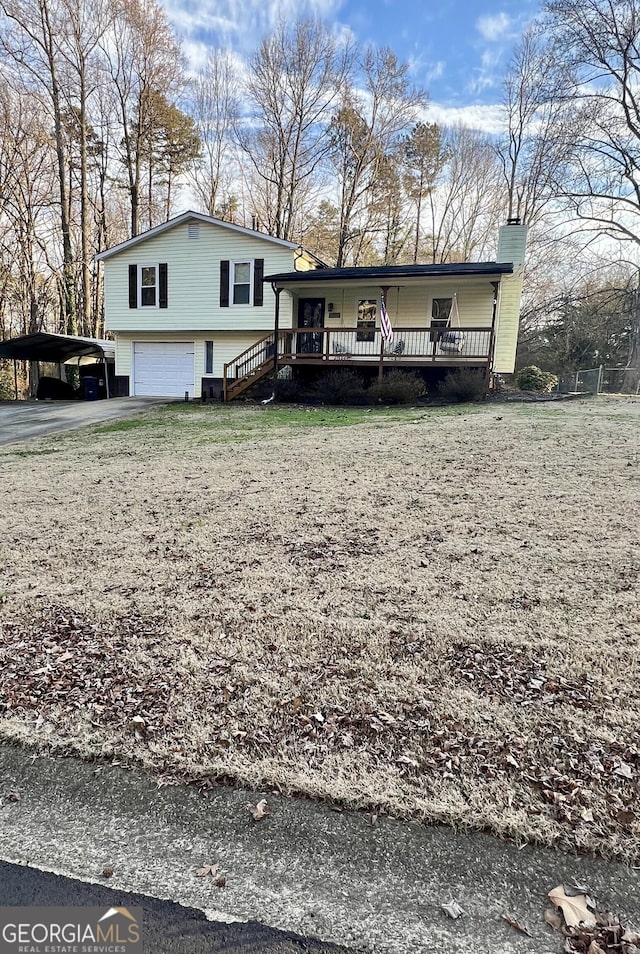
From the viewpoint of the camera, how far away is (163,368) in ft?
64.7

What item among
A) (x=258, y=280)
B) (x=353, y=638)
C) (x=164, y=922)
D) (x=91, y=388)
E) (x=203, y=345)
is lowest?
(x=164, y=922)

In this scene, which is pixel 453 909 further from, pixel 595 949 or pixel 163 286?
pixel 163 286

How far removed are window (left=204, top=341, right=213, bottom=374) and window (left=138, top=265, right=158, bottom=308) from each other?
246cm

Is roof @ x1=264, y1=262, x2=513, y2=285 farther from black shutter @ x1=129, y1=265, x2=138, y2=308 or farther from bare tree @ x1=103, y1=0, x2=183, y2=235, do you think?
bare tree @ x1=103, y1=0, x2=183, y2=235

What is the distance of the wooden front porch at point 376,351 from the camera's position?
14867 millimetres

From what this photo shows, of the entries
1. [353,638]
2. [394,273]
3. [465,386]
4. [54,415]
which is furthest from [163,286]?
[353,638]

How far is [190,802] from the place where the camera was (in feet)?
6.16

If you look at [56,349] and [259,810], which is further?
A: [56,349]

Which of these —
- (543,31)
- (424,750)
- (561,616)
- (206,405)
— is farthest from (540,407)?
(543,31)

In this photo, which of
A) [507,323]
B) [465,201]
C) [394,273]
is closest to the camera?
[394,273]

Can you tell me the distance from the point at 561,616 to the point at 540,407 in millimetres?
11382

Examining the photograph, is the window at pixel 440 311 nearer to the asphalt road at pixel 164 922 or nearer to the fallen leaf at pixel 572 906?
the fallen leaf at pixel 572 906

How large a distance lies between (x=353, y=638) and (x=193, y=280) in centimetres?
1832

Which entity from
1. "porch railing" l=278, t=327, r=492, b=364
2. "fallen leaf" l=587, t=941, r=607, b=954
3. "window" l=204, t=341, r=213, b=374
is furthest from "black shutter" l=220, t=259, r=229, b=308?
"fallen leaf" l=587, t=941, r=607, b=954
